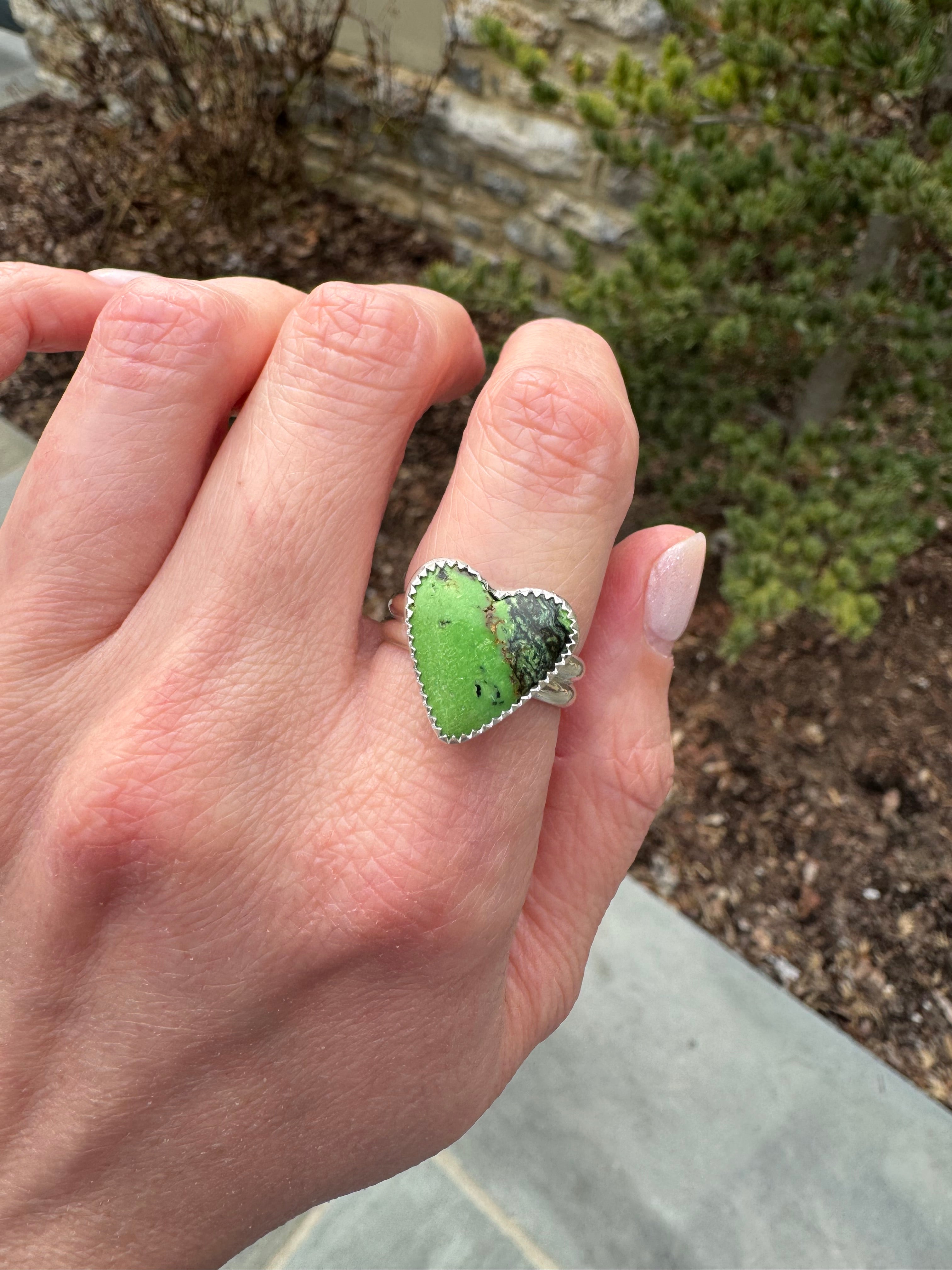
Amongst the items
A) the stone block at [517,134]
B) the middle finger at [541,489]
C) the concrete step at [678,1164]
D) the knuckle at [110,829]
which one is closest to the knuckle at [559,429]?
the middle finger at [541,489]

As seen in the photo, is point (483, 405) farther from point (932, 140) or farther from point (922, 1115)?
point (922, 1115)

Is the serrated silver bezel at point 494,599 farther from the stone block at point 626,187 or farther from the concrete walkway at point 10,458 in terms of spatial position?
the concrete walkway at point 10,458

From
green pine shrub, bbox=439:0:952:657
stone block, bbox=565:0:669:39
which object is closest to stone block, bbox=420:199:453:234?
stone block, bbox=565:0:669:39

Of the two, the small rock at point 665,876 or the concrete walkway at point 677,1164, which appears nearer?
the concrete walkway at point 677,1164

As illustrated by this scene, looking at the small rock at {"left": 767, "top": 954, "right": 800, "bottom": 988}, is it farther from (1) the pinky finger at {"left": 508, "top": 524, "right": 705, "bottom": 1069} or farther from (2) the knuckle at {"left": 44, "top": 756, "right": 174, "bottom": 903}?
(2) the knuckle at {"left": 44, "top": 756, "right": 174, "bottom": 903}

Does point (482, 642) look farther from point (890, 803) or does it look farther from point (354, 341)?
point (890, 803)

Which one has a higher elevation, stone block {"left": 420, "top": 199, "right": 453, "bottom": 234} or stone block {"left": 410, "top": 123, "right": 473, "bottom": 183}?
stone block {"left": 410, "top": 123, "right": 473, "bottom": 183}

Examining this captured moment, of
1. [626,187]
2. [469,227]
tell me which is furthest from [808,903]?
[469,227]
